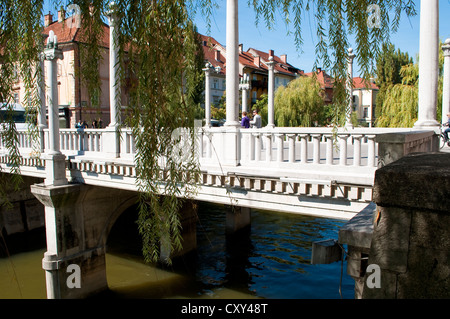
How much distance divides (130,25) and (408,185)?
2.37 m

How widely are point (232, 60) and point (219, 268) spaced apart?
1040 cm

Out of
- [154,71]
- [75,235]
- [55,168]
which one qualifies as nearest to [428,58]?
[154,71]

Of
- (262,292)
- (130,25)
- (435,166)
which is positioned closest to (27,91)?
(130,25)

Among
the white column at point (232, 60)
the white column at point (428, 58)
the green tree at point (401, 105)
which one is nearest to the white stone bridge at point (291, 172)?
the white column at point (232, 60)

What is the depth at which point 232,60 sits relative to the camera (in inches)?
345

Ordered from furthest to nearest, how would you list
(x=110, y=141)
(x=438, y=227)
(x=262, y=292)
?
(x=262, y=292), (x=110, y=141), (x=438, y=227)

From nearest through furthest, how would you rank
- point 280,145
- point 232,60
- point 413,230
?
point 413,230, point 280,145, point 232,60

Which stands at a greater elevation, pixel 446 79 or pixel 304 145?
pixel 446 79

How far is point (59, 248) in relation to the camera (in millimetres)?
12125

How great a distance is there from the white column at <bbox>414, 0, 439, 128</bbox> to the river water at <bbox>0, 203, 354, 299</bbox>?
251 inches

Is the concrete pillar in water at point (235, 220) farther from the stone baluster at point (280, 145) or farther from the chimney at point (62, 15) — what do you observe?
the chimney at point (62, 15)

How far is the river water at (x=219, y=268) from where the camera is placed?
1412 cm

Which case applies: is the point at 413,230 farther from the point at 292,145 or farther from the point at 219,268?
the point at 219,268

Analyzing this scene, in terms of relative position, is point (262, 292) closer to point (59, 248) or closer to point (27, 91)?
point (59, 248)
